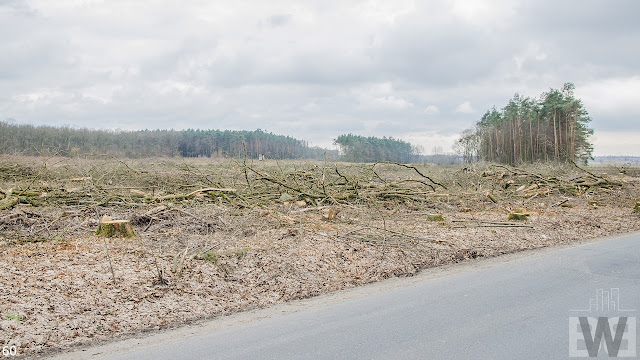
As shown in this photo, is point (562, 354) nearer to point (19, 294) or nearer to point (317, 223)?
point (19, 294)

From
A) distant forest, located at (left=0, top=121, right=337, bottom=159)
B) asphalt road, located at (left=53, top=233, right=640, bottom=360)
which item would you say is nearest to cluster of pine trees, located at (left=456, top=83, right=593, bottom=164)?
distant forest, located at (left=0, top=121, right=337, bottom=159)

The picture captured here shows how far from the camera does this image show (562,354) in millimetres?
4484

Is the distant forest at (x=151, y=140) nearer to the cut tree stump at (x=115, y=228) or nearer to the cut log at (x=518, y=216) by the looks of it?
the cut log at (x=518, y=216)

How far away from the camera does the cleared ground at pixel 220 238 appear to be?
5.87m

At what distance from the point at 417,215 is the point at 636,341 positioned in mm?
8805

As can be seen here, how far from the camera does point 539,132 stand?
56.0 metres

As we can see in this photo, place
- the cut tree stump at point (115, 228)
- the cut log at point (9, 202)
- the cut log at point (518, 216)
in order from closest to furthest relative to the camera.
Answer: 1. the cut tree stump at point (115, 228)
2. the cut log at point (9, 202)
3. the cut log at point (518, 216)

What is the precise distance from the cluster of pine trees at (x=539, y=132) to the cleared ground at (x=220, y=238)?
103 feet

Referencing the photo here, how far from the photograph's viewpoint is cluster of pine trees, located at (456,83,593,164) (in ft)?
169

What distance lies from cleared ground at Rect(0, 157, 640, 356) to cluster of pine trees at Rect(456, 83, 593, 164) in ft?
103

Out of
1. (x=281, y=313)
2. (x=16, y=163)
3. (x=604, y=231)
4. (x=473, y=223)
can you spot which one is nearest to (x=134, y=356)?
(x=281, y=313)

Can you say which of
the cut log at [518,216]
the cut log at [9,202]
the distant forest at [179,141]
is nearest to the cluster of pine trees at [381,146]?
the distant forest at [179,141]

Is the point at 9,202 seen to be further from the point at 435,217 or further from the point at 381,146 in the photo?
the point at 381,146

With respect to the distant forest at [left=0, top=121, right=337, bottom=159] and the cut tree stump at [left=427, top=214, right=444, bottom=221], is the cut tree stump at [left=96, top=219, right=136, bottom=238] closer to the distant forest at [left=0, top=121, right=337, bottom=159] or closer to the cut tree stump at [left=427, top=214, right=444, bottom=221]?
the cut tree stump at [left=427, top=214, right=444, bottom=221]
